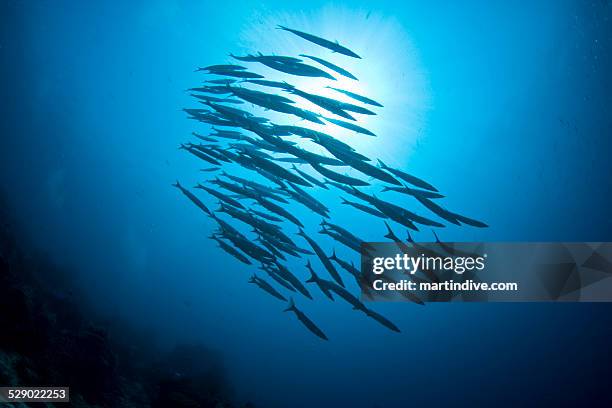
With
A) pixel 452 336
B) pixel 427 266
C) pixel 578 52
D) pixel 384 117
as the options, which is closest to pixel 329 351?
pixel 452 336

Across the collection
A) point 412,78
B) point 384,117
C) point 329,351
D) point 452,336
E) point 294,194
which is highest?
point 412,78

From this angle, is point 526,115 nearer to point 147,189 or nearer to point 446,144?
point 446,144

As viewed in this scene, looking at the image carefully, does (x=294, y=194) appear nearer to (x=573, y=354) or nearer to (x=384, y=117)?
(x=384, y=117)

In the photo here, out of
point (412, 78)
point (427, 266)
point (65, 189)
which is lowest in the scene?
point (427, 266)

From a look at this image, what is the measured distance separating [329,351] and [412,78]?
200ft

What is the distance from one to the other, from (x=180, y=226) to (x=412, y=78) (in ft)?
203

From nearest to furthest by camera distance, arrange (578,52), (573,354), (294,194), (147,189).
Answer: (294,194)
(578,52)
(573,354)
(147,189)

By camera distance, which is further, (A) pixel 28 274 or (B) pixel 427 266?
(A) pixel 28 274

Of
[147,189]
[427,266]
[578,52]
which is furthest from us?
[147,189]

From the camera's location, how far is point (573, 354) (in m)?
47.4

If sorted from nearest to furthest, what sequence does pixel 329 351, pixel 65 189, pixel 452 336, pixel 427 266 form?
1. pixel 427 266
2. pixel 65 189
3. pixel 452 336
4. pixel 329 351

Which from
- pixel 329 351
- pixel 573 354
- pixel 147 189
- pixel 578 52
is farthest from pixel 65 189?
pixel 573 354

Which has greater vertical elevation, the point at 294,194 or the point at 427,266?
the point at 294,194

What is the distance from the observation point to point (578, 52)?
651 inches
